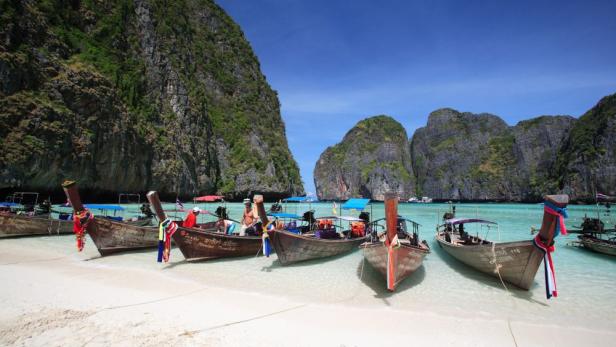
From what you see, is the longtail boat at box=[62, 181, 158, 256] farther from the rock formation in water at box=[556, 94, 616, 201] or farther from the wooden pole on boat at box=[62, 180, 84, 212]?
the rock formation in water at box=[556, 94, 616, 201]

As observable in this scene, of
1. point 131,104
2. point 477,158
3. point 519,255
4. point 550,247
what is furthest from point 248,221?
point 477,158

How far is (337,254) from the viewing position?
12383 mm

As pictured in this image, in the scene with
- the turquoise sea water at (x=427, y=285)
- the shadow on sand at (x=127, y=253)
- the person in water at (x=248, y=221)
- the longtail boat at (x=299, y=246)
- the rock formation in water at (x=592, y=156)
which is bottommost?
the turquoise sea water at (x=427, y=285)

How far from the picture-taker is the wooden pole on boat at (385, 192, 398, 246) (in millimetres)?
6652

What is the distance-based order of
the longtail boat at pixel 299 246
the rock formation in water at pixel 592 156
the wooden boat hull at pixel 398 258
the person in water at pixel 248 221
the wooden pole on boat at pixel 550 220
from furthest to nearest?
the rock formation in water at pixel 592 156
the person in water at pixel 248 221
the longtail boat at pixel 299 246
the wooden boat hull at pixel 398 258
the wooden pole on boat at pixel 550 220

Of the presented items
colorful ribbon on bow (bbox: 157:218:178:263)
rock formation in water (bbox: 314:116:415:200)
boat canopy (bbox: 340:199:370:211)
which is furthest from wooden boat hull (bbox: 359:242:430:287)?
rock formation in water (bbox: 314:116:415:200)

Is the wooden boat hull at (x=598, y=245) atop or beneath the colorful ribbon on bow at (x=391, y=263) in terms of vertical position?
beneath

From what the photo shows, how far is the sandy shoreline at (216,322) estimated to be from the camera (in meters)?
4.84

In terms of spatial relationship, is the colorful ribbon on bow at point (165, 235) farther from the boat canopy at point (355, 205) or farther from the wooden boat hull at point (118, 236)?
the boat canopy at point (355, 205)

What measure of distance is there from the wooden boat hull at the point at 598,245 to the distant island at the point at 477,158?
8457 centimetres

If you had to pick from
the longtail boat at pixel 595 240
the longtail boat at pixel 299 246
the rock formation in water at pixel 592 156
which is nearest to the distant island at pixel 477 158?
the rock formation in water at pixel 592 156

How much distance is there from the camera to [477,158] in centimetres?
14450

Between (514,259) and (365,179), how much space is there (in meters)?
161

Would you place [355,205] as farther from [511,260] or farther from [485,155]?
[485,155]
